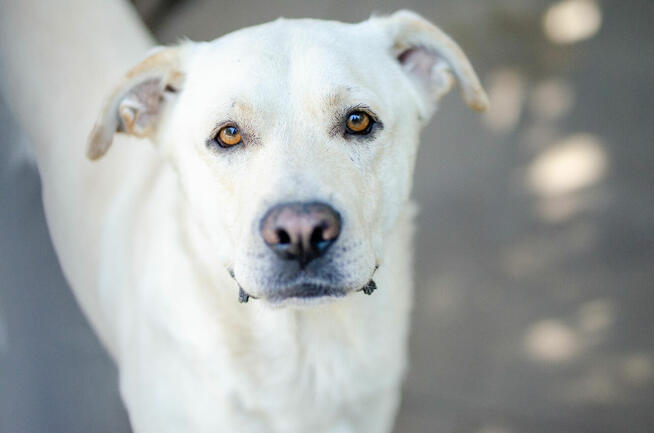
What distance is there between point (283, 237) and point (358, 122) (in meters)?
0.48

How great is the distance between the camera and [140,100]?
217 centimetres

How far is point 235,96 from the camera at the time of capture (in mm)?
1871

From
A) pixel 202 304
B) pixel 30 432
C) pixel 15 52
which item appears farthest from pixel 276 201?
pixel 15 52

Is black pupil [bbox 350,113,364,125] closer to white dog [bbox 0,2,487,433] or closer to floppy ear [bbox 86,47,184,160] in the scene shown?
white dog [bbox 0,2,487,433]

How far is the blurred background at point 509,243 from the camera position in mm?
2779

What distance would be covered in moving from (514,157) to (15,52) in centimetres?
268

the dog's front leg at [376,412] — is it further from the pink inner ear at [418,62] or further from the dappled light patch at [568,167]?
the dappled light patch at [568,167]

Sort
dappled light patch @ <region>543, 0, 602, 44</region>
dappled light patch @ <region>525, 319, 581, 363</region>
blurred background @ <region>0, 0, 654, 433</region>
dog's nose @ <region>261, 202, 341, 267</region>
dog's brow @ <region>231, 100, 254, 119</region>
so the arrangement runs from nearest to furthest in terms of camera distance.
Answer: dog's nose @ <region>261, 202, 341, 267</region> < dog's brow @ <region>231, 100, 254, 119</region> < blurred background @ <region>0, 0, 654, 433</region> < dappled light patch @ <region>525, 319, 581, 363</region> < dappled light patch @ <region>543, 0, 602, 44</region>

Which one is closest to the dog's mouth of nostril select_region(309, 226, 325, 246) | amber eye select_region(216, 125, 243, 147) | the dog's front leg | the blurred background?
nostril select_region(309, 226, 325, 246)

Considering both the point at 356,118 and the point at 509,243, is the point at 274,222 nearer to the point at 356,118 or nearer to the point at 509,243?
the point at 356,118

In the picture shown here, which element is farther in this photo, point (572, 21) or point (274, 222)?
point (572, 21)

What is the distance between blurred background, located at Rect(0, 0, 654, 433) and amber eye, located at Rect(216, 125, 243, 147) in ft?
3.48

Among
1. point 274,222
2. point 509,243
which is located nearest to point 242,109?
point 274,222

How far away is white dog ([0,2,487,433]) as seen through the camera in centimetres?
174
